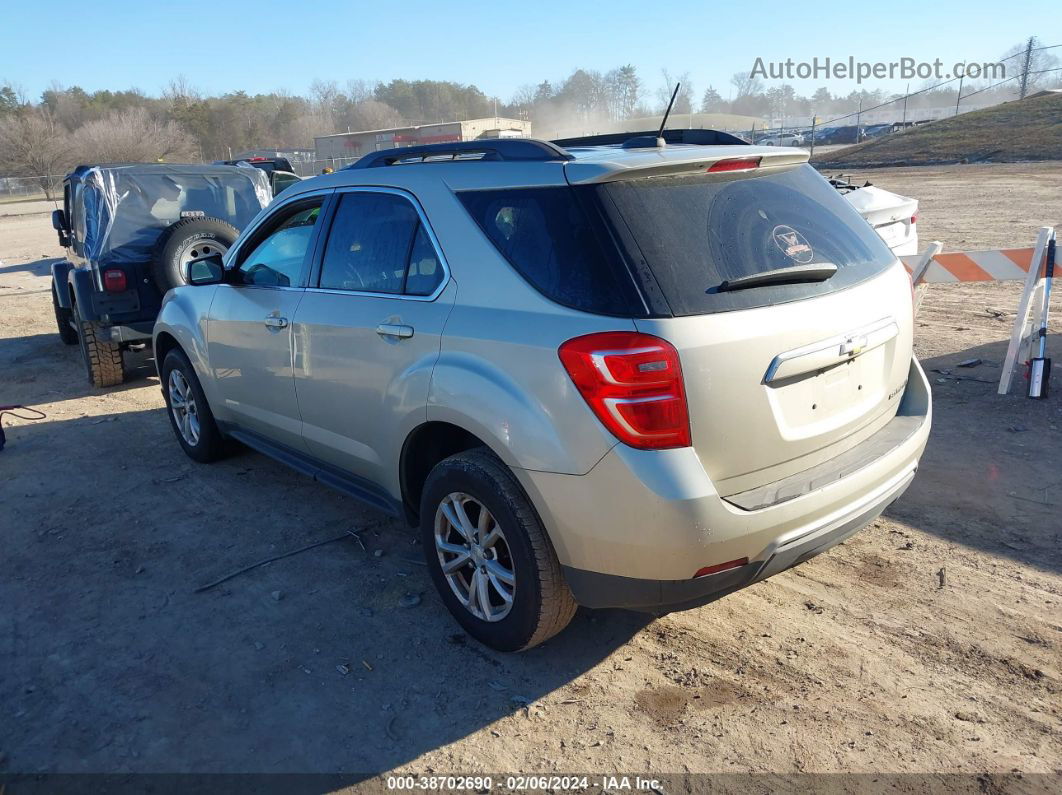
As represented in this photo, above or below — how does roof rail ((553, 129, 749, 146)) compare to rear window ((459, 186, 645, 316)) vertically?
above

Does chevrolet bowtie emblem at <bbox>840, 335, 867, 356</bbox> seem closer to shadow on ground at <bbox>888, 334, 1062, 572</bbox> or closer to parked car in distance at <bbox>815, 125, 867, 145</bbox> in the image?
shadow on ground at <bbox>888, 334, 1062, 572</bbox>

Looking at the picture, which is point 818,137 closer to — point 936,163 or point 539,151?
point 936,163

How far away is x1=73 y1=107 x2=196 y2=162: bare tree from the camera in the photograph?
6231 centimetres

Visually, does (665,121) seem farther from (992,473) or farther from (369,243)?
(992,473)

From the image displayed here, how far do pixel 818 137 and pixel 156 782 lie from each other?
5560cm

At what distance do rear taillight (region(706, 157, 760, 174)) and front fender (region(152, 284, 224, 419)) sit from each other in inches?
130

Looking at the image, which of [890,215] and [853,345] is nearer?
[853,345]

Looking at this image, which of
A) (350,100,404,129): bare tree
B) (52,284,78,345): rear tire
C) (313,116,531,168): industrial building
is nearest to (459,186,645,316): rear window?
(52,284,78,345): rear tire

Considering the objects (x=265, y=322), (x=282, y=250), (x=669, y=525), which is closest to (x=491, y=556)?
(x=669, y=525)

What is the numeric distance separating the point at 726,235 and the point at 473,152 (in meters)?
1.16

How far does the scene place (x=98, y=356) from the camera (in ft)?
25.7

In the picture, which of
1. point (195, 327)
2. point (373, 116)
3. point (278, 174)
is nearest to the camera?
point (195, 327)

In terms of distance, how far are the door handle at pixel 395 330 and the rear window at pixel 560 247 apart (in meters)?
0.55

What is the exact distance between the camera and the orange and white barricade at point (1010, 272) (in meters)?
5.84
